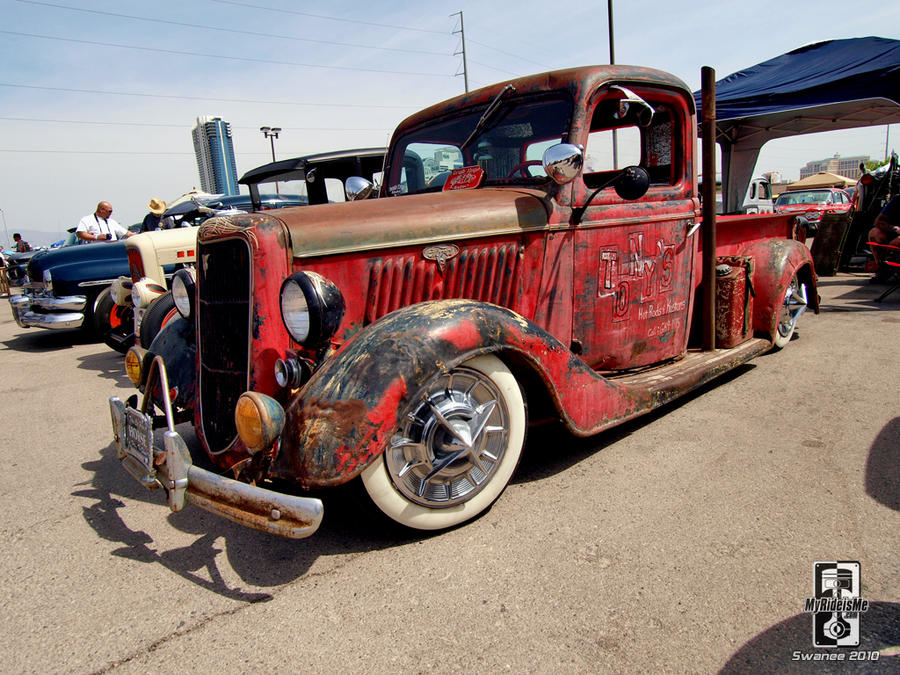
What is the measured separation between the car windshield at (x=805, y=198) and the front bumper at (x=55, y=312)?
18192 mm

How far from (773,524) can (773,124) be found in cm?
1055

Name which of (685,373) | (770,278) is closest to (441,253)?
(685,373)

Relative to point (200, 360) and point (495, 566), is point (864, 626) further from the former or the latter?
point (200, 360)

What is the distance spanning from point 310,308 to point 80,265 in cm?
680

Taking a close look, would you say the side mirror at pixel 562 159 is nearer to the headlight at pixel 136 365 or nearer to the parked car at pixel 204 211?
the headlight at pixel 136 365

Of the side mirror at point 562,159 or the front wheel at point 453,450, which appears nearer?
the front wheel at point 453,450

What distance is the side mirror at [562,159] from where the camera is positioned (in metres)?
2.54

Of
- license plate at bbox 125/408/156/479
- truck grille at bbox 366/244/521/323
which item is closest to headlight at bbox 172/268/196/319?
license plate at bbox 125/408/156/479

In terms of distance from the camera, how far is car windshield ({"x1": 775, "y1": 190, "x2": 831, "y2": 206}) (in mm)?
16859

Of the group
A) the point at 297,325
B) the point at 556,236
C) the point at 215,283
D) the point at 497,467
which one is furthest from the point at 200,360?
the point at 556,236

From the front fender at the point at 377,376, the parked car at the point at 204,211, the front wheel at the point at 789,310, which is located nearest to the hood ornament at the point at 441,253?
the front fender at the point at 377,376

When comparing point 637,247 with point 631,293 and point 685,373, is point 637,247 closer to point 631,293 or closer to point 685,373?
point 631,293

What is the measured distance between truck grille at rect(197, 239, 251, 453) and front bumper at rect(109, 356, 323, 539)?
287 millimetres

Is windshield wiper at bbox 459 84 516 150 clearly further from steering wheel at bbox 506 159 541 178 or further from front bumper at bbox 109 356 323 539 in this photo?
front bumper at bbox 109 356 323 539
